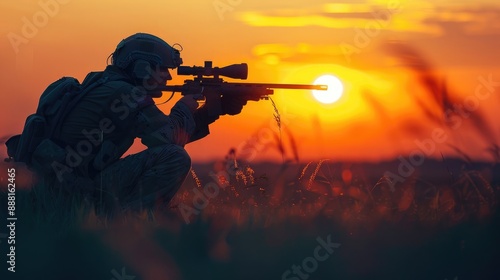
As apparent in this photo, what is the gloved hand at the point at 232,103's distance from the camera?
446 inches

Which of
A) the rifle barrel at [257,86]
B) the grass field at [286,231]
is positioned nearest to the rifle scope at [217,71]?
the rifle barrel at [257,86]

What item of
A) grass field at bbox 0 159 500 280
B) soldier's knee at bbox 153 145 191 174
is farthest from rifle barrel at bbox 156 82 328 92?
grass field at bbox 0 159 500 280

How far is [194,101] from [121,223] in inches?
99.3

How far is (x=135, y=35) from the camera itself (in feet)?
34.5

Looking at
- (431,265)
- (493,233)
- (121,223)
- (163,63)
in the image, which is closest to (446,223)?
(493,233)

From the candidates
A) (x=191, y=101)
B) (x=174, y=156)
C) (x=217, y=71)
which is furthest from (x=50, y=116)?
(x=217, y=71)

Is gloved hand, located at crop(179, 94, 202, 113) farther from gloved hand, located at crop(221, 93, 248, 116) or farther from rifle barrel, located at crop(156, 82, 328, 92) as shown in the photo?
gloved hand, located at crop(221, 93, 248, 116)

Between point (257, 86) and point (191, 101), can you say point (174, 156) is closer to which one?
point (191, 101)

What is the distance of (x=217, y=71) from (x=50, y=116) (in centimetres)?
192

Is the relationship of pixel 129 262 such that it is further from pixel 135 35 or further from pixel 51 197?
pixel 135 35

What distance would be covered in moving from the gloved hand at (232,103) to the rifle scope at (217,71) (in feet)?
0.90

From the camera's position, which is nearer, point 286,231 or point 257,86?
point 286,231

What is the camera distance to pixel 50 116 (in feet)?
33.2

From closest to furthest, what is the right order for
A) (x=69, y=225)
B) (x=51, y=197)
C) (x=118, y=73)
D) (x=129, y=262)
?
1. (x=129, y=262)
2. (x=69, y=225)
3. (x=51, y=197)
4. (x=118, y=73)
